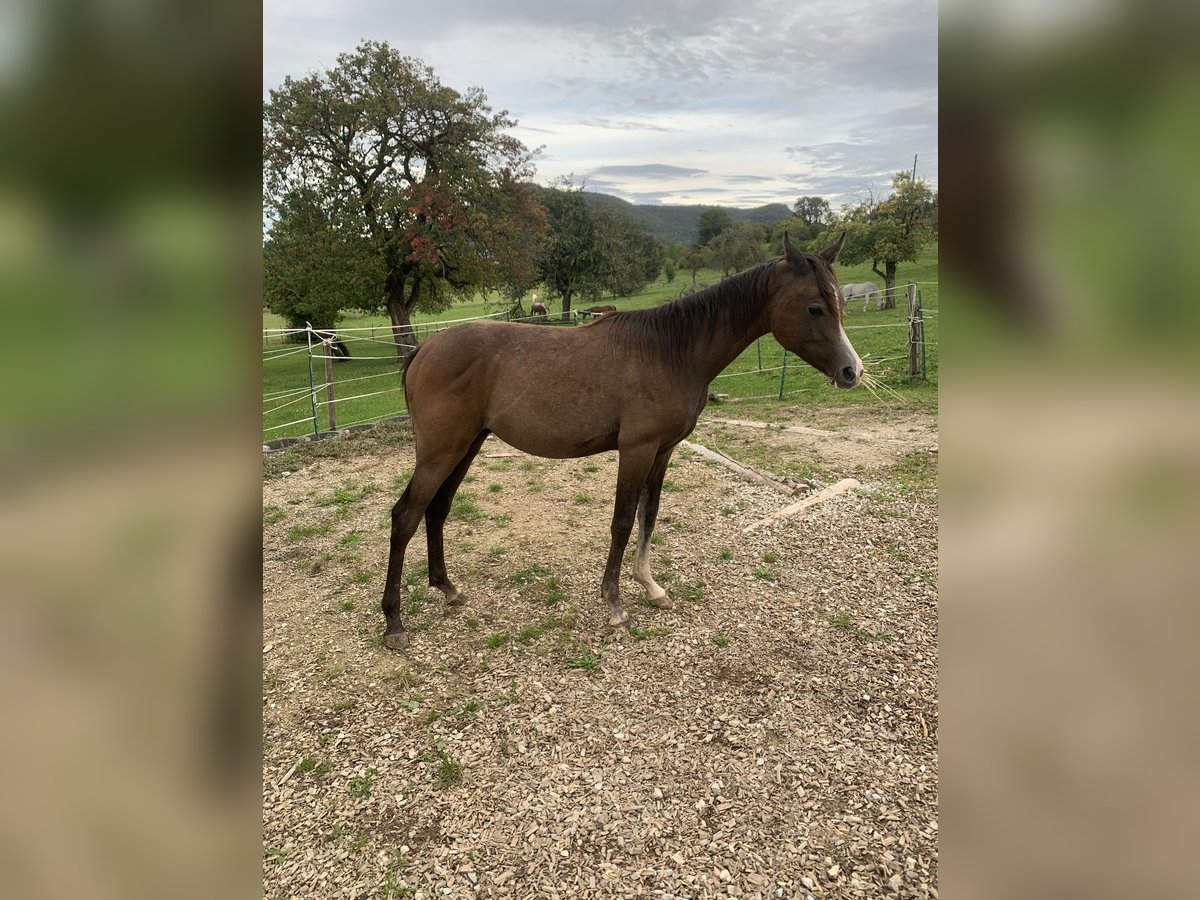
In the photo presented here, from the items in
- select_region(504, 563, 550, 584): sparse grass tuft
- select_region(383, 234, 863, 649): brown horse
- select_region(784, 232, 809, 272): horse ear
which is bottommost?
select_region(504, 563, 550, 584): sparse grass tuft

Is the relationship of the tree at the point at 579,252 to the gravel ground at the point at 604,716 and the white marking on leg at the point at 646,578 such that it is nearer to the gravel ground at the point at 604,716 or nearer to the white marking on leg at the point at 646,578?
the gravel ground at the point at 604,716

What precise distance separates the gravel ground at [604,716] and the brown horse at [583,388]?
505mm

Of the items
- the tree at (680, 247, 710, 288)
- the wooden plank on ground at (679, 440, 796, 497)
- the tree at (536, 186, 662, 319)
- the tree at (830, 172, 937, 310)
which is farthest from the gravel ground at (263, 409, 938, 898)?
the tree at (680, 247, 710, 288)

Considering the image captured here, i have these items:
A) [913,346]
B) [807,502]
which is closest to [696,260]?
[913,346]

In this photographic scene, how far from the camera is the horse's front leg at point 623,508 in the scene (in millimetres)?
3674

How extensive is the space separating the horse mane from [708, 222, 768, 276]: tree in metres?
41.5

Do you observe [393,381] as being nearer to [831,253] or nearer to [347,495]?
[347,495]

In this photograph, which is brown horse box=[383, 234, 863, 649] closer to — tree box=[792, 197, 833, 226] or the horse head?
the horse head

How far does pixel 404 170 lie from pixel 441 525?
18.4m

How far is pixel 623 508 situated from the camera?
3764 millimetres

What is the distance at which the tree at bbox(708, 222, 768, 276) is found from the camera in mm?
44719

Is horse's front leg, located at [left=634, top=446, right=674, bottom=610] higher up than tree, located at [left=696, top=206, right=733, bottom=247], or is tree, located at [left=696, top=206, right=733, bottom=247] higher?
tree, located at [left=696, top=206, right=733, bottom=247]
